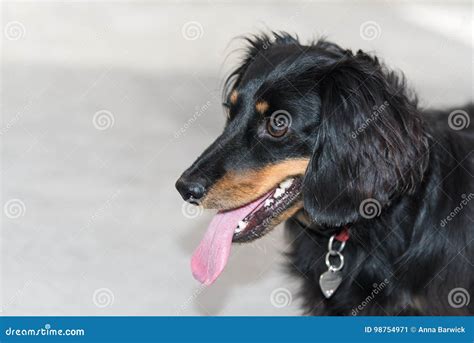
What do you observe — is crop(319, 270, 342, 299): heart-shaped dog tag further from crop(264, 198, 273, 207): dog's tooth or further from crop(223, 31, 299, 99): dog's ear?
crop(223, 31, 299, 99): dog's ear

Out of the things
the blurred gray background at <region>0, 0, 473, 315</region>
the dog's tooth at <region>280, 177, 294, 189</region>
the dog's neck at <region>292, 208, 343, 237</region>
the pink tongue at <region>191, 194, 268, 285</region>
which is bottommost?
the blurred gray background at <region>0, 0, 473, 315</region>

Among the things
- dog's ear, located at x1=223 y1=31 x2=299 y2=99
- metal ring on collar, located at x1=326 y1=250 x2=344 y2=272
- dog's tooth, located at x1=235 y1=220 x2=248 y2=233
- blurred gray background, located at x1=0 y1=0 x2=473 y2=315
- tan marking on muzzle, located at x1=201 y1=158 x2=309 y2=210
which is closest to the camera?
tan marking on muzzle, located at x1=201 y1=158 x2=309 y2=210

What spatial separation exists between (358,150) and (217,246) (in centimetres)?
66

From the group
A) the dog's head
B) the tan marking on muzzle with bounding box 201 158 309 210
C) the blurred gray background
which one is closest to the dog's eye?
A: the dog's head

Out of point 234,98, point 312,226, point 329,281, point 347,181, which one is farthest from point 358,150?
point 329,281

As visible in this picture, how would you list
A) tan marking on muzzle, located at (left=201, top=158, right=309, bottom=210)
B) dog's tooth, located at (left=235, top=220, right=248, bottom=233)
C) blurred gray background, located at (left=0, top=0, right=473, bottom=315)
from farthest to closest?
blurred gray background, located at (left=0, top=0, right=473, bottom=315) < dog's tooth, located at (left=235, top=220, right=248, bottom=233) < tan marking on muzzle, located at (left=201, top=158, right=309, bottom=210)

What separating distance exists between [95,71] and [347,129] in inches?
155

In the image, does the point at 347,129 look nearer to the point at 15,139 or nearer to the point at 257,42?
the point at 257,42

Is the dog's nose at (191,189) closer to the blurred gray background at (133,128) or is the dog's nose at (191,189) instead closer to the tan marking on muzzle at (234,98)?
the tan marking on muzzle at (234,98)

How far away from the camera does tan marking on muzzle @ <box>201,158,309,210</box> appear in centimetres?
288

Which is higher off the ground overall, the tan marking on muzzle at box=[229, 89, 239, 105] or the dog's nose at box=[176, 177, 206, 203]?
the tan marking on muzzle at box=[229, 89, 239, 105]

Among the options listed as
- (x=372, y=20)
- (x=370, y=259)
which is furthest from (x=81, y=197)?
(x=372, y=20)

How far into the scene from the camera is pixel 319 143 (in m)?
2.91

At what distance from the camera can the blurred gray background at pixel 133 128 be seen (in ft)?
12.5
